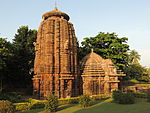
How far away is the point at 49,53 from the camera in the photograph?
21.9 meters

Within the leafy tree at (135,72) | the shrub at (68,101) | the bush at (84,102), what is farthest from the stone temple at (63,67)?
the leafy tree at (135,72)

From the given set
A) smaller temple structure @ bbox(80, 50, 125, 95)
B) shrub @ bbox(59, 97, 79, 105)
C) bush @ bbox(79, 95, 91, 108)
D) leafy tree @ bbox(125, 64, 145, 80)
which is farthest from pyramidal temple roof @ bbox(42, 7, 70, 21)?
leafy tree @ bbox(125, 64, 145, 80)

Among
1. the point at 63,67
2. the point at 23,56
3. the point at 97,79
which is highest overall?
the point at 23,56

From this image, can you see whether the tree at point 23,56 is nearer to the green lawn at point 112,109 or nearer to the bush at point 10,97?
the bush at point 10,97

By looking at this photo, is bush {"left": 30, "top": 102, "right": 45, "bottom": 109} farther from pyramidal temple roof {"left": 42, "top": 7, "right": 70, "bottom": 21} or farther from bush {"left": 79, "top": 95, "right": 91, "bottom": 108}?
pyramidal temple roof {"left": 42, "top": 7, "right": 70, "bottom": 21}

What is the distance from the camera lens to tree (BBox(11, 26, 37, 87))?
33431 millimetres

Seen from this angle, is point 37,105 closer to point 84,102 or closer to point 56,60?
point 84,102

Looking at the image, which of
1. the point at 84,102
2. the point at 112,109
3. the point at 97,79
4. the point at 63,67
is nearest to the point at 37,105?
the point at 84,102

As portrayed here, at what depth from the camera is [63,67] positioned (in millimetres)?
22016

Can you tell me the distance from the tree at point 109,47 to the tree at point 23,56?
12.9 m

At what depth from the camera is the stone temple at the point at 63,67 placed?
21375mm

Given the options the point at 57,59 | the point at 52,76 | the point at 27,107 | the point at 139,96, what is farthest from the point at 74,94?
the point at 139,96

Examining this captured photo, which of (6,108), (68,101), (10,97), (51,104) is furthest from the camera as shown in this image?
(10,97)

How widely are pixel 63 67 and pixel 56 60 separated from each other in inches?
59.1
